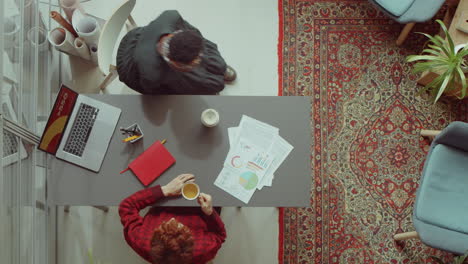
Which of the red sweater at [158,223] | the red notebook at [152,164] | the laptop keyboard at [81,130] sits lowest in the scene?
the red sweater at [158,223]

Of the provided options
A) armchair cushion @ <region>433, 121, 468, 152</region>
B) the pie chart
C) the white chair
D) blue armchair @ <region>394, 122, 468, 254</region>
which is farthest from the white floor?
armchair cushion @ <region>433, 121, 468, 152</region>

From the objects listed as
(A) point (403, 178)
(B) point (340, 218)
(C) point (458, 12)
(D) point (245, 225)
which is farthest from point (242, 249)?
(C) point (458, 12)

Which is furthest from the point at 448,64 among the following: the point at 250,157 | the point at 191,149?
the point at 191,149

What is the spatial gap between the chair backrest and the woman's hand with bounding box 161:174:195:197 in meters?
0.65

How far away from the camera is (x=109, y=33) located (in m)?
1.88

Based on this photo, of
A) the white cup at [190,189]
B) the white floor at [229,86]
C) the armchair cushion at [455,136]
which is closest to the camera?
the white cup at [190,189]

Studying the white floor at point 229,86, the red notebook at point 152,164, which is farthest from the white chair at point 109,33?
the white floor at point 229,86

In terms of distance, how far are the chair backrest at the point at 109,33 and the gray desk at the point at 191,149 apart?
0.19 meters

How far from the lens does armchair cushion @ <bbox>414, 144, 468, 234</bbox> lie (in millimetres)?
1920

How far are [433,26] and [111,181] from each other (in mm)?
2227

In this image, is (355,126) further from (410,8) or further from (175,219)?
(175,219)

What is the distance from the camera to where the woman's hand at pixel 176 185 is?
1.72m

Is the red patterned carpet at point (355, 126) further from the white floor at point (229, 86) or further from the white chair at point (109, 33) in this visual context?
the white chair at point (109, 33)

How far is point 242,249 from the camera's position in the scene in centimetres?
242
